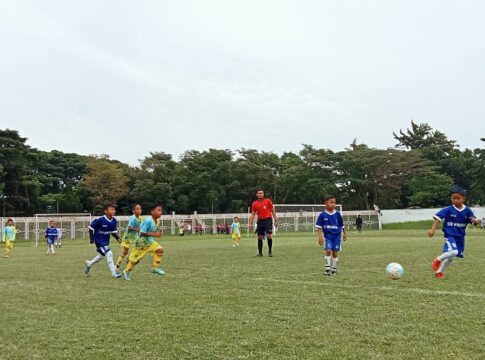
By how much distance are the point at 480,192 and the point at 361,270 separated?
60612 millimetres

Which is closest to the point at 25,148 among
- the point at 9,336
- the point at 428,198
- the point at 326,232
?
the point at 428,198

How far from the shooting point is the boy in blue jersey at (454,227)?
10594 mm

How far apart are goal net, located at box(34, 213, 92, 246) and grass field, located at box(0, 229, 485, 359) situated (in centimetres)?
3773

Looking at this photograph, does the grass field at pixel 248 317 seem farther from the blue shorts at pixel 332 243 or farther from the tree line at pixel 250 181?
the tree line at pixel 250 181

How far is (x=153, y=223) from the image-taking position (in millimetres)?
12305

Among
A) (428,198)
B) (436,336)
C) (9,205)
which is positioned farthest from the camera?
(428,198)

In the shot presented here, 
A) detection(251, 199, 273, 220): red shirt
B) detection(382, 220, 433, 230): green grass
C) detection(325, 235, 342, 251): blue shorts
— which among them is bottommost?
detection(382, 220, 433, 230): green grass

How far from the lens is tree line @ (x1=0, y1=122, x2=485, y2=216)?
6184 cm

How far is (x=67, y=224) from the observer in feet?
160

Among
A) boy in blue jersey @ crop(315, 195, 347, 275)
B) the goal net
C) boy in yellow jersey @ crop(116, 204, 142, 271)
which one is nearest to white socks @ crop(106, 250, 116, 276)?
boy in yellow jersey @ crop(116, 204, 142, 271)

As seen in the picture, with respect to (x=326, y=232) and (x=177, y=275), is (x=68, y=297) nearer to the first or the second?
(x=177, y=275)

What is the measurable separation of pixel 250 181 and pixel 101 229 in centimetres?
5183

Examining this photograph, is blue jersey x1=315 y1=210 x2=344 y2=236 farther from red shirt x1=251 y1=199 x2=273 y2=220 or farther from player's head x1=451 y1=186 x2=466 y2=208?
red shirt x1=251 y1=199 x2=273 y2=220

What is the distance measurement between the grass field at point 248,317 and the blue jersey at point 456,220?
2.98 feet
